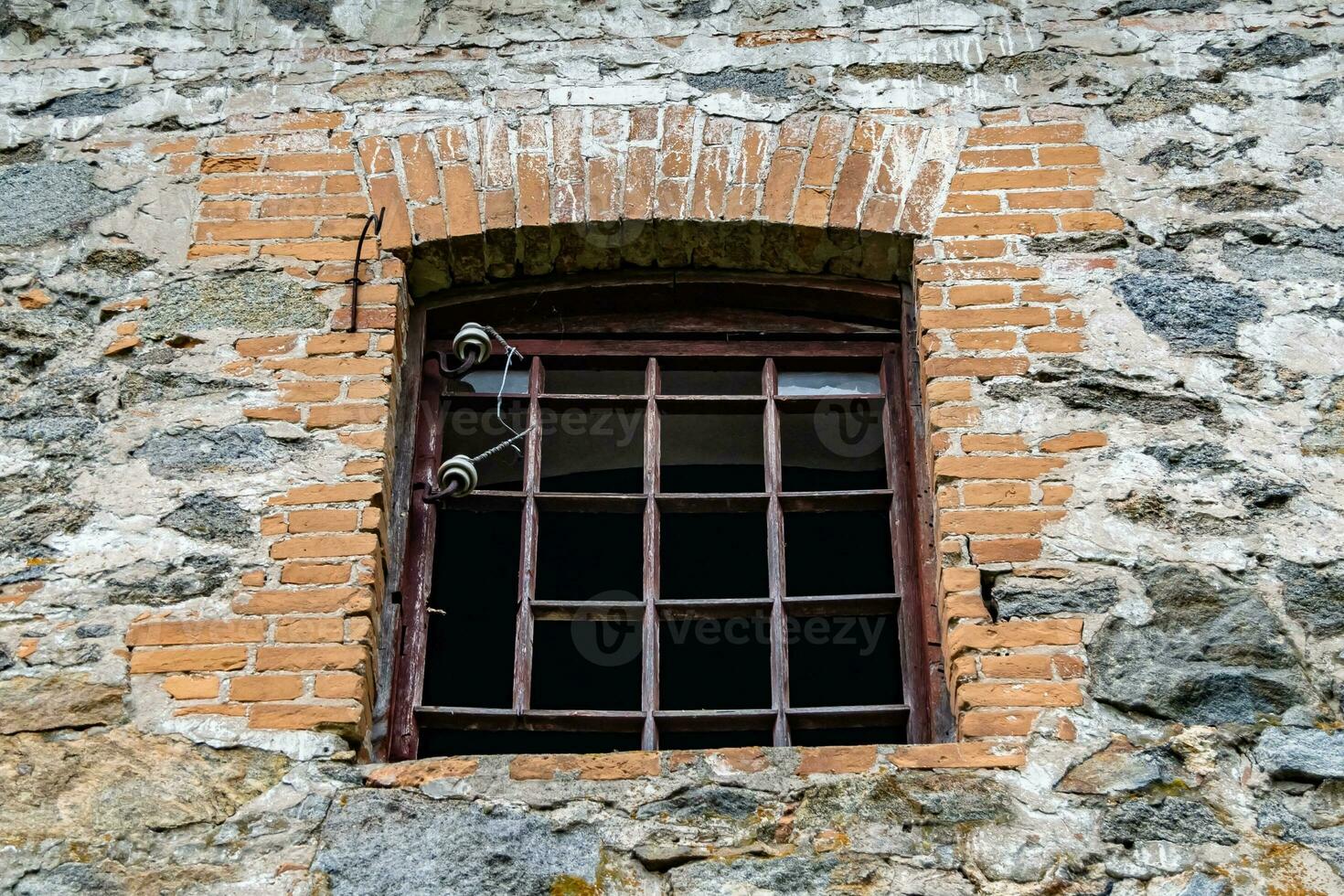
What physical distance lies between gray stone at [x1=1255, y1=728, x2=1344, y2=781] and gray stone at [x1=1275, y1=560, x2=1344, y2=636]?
0.80ft

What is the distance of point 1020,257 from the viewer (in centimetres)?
395

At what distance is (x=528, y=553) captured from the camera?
3.75 metres

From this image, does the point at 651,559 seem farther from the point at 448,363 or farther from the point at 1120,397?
the point at 1120,397

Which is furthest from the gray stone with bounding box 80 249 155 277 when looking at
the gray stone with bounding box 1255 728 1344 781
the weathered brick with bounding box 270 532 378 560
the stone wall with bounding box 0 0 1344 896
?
the gray stone with bounding box 1255 728 1344 781

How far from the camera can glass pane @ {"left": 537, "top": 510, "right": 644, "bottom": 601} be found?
5.93 metres

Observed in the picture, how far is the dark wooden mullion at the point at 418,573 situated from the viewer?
358cm

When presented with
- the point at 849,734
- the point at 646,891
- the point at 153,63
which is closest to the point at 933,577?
the point at 849,734

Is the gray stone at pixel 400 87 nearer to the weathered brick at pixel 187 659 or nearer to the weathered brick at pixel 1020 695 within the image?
the weathered brick at pixel 187 659

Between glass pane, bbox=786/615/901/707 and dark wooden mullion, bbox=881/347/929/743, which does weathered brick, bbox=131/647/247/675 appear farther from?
glass pane, bbox=786/615/901/707

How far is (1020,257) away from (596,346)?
3.65ft

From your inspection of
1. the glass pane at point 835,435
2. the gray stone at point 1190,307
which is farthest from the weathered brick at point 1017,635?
the gray stone at point 1190,307

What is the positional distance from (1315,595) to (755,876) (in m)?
1.37

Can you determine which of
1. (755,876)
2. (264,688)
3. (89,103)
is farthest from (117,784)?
(89,103)

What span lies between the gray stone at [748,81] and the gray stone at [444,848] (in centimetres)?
207
